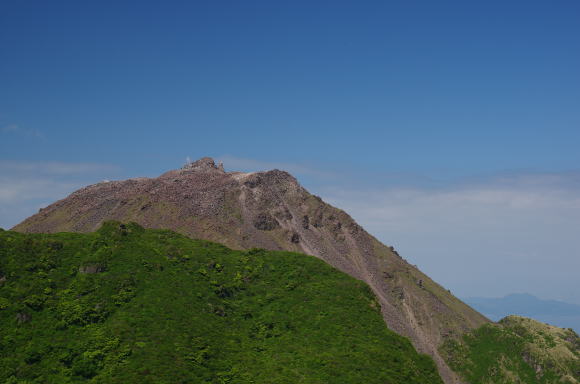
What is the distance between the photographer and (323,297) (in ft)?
224

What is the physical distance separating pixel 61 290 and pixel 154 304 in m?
11.4

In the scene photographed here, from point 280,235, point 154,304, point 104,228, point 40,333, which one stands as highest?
point 280,235

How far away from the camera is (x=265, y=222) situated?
139375mm

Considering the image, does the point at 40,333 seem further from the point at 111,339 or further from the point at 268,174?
the point at 268,174

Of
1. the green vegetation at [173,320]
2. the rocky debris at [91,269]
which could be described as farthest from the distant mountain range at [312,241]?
the rocky debris at [91,269]

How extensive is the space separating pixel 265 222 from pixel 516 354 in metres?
70.6

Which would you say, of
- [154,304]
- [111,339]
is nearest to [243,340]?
[154,304]

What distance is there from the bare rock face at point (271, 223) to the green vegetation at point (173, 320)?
53044mm

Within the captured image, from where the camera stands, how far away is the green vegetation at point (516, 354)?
356 ft

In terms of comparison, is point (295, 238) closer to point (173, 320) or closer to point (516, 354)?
point (516, 354)

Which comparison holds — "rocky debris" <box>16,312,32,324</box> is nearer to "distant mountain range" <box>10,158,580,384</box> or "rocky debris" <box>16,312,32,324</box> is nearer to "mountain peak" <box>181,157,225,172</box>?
"distant mountain range" <box>10,158,580,384</box>

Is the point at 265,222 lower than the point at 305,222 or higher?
lower

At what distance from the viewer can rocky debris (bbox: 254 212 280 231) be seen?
138125 millimetres

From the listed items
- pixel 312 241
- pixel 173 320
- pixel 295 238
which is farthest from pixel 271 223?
pixel 173 320
